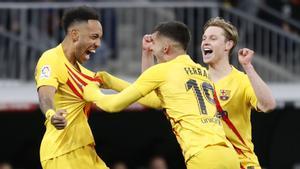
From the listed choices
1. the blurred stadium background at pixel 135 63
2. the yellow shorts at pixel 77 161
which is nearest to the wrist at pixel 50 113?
the yellow shorts at pixel 77 161

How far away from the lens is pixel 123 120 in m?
19.6

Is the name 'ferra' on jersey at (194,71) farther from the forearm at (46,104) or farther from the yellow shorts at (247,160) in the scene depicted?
the forearm at (46,104)

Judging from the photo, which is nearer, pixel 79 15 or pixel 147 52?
A: pixel 79 15

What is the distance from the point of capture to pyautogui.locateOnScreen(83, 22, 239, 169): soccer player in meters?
9.01

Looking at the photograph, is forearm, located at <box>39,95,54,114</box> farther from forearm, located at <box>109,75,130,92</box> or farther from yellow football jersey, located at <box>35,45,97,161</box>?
forearm, located at <box>109,75,130,92</box>

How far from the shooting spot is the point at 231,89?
33.6 ft

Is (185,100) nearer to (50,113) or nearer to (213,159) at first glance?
(213,159)

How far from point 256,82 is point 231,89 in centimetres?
55

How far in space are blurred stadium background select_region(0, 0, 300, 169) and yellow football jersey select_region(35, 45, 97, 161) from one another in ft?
23.2

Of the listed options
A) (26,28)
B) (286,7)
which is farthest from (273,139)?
(26,28)

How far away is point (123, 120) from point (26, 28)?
3162 millimetres

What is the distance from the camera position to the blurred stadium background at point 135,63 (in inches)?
673

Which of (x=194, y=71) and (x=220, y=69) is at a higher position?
(x=194, y=71)

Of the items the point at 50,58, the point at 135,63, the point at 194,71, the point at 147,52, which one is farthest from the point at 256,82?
the point at 135,63
